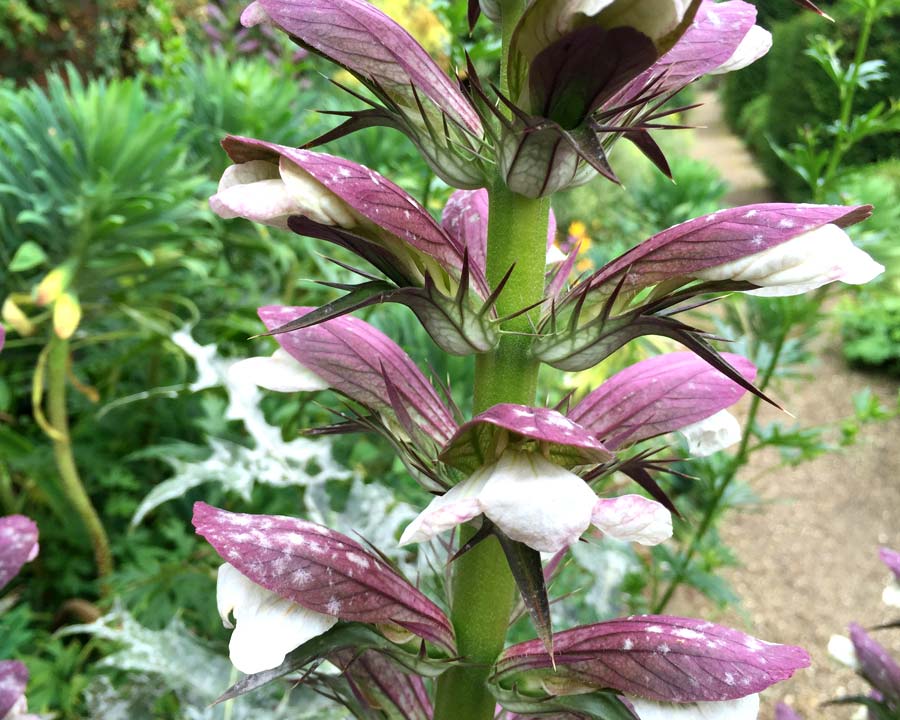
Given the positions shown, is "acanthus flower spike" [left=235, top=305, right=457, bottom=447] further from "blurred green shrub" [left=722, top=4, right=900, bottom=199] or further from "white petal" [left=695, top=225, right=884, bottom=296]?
"blurred green shrub" [left=722, top=4, right=900, bottom=199]

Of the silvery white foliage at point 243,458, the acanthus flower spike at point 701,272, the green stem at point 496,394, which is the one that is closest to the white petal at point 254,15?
the green stem at point 496,394

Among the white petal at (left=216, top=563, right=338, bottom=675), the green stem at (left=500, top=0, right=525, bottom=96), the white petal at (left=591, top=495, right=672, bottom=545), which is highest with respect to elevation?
the green stem at (left=500, top=0, right=525, bottom=96)

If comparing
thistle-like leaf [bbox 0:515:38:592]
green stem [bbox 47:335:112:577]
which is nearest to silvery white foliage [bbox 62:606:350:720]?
thistle-like leaf [bbox 0:515:38:592]

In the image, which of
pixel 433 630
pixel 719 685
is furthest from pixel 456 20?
pixel 719 685

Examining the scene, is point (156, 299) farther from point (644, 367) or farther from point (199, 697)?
point (644, 367)

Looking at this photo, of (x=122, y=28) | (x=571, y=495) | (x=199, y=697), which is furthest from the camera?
(x=122, y=28)

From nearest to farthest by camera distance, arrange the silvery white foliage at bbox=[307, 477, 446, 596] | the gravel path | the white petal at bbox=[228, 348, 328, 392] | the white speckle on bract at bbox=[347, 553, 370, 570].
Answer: the white speckle on bract at bbox=[347, 553, 370, 570] < the white petal at bbox=[228, 348, 328, 392] < the silvery white foliage at bbox=[307, 477, 446, 596] < the gravel path

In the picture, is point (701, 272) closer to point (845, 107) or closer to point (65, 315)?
point (845, 107)
